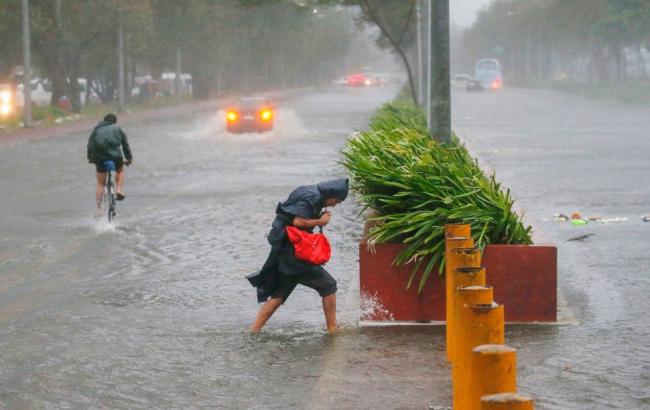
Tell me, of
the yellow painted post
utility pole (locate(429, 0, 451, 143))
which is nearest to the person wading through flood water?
the yellow painted post

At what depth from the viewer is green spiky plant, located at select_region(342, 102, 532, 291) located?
33.7 ft

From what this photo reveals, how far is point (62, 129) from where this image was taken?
45.1 metres

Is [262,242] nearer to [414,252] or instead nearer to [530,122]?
[414,252]

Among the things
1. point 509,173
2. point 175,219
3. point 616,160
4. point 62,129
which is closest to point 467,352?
point 175,219

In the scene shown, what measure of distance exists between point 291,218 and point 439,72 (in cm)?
743

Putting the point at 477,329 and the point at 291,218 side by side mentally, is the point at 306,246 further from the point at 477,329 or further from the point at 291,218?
the point at 477,329

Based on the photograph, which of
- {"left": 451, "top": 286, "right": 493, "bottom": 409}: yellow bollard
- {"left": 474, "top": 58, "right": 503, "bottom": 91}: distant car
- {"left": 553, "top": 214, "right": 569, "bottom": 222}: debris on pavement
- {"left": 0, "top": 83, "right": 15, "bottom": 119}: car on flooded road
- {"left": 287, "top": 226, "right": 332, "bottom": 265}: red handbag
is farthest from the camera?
{"left": 474, "top": 58, "right": 503, "bottom": 91}: distant car

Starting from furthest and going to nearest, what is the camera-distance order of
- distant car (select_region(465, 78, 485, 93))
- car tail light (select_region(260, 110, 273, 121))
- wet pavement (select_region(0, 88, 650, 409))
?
1. distant car (select_region(465, 78, 485, 93))
2. car tail light (select_region(260, 110, 273, 121))
3. wet pavement (select_region(0, 88, 650, 409))

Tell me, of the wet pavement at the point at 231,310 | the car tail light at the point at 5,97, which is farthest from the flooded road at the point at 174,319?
the car tail light at the point at 5,97

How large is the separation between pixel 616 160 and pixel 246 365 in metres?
20.2

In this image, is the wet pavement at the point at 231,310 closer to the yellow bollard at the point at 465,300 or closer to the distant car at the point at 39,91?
the yellow bollard at the point at 465,300

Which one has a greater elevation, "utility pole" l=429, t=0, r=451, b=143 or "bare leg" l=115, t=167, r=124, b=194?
"utility pole" l=429, t=0, r=451, b=143

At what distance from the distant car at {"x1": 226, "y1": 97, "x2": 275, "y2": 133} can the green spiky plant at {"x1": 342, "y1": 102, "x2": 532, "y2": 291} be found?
29.6 m

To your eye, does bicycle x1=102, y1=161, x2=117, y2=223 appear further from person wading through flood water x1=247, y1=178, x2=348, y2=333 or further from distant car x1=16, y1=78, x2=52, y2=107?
distant car x1=16, y1=78, x2=52, y2=107
